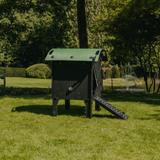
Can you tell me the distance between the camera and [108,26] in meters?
14.5

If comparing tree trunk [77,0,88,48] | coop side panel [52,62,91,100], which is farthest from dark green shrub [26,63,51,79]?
coop side panel [52,62,91,100]

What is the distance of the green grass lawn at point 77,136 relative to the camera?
389cm

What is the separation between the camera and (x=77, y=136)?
16.2 ft

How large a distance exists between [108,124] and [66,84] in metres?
1.71

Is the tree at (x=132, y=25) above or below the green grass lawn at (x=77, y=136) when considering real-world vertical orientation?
above

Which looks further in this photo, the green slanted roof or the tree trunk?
the tree trunk

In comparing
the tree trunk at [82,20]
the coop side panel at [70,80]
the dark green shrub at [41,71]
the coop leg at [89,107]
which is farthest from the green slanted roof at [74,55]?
the dark green shrub at [41,71]

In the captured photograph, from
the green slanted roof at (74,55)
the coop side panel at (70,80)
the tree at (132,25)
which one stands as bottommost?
the coop side panel at (70,80)

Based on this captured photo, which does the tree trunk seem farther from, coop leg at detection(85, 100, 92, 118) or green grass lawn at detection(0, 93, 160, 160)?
coop leg at detection(85, 100, 92, 118)

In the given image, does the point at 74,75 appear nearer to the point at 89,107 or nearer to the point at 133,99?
the point at 89,107

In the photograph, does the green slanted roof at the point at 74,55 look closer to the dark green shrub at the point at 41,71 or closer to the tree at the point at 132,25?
the tree at the point at 132,25

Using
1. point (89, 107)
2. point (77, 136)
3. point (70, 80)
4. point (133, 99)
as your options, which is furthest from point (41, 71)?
point (77, 136)

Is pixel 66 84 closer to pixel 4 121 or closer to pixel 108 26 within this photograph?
pixel 4 121

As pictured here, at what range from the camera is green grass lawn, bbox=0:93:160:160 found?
3893 mm
